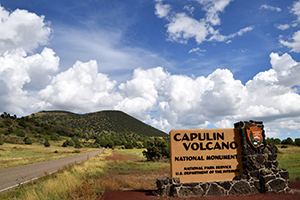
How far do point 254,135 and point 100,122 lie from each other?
130721mm

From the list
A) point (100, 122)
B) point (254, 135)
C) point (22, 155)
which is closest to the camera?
point (254, 135)

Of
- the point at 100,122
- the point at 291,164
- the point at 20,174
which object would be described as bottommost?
the point at 291,164

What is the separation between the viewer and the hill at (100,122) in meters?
128

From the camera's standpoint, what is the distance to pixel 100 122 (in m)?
135

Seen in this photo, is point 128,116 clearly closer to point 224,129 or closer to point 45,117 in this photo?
point 45,117

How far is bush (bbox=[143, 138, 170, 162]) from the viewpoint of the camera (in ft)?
107

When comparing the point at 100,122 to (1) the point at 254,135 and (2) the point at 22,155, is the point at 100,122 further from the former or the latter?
(1) the point at 254,135

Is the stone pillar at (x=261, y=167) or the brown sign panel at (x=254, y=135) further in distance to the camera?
the brown sign panel at (x=254, y=135)

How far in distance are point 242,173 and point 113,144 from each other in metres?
96.0

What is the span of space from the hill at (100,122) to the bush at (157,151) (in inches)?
3737

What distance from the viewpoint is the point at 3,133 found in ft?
256

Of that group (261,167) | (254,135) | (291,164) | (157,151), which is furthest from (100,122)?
(261,167)

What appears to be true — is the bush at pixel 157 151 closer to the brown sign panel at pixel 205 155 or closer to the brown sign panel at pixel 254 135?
the brown sign panel at pixel 205 155

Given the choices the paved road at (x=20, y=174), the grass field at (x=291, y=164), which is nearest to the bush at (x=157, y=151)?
the paved road at (x=20, y=174)
